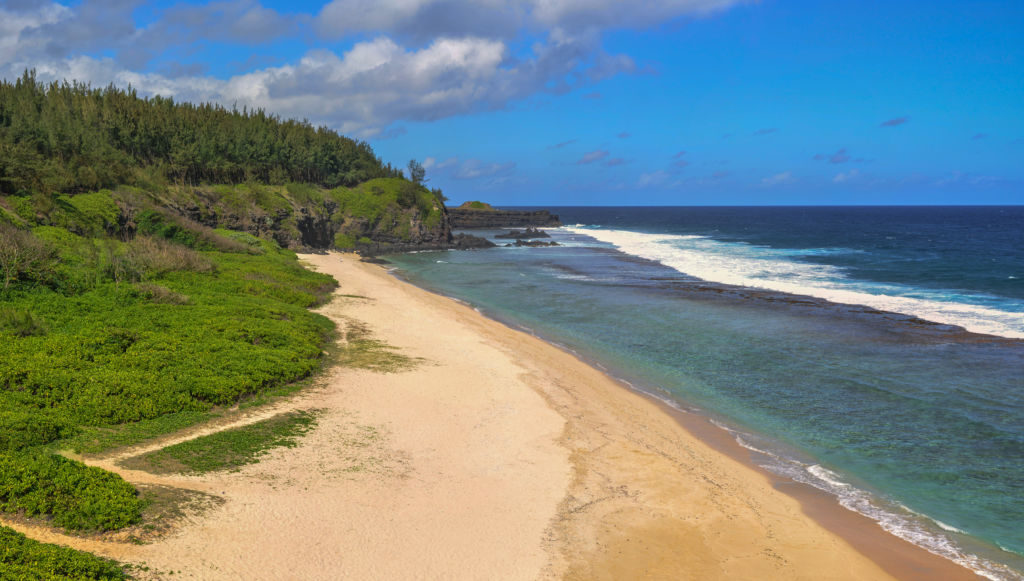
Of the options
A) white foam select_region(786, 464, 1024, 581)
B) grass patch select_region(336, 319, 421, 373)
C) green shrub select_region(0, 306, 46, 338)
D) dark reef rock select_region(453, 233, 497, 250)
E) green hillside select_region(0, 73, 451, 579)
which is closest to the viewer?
green hillside select_region(0, 73, 451, 579)

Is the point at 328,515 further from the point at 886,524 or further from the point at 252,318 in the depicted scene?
the point at 252,318

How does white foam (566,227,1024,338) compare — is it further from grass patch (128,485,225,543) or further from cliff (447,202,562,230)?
cliff (447,202,562,230)

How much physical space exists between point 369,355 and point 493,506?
8879 millimetres

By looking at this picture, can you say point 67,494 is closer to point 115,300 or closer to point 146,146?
point 115,300

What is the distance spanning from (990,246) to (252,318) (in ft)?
252

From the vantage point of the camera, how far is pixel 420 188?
71.7m

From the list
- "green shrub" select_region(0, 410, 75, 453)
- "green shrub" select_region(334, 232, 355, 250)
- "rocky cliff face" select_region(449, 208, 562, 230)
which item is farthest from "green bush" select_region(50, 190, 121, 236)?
"rocky cliff face" select_region(449, 208, 562, 230)

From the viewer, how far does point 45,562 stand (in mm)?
5656

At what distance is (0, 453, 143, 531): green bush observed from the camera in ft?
22.7

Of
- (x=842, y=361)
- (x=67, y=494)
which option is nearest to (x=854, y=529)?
(x=67, y=494)

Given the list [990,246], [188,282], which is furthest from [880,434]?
[990,246]

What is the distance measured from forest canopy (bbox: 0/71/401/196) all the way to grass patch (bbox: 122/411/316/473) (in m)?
20.0

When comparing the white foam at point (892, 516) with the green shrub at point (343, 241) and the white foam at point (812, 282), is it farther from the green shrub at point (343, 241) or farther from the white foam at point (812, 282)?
the green shrub at point (343, 241)

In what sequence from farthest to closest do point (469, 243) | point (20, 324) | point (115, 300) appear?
point (469, 243) → point (115, 300) → point (20, 324)
